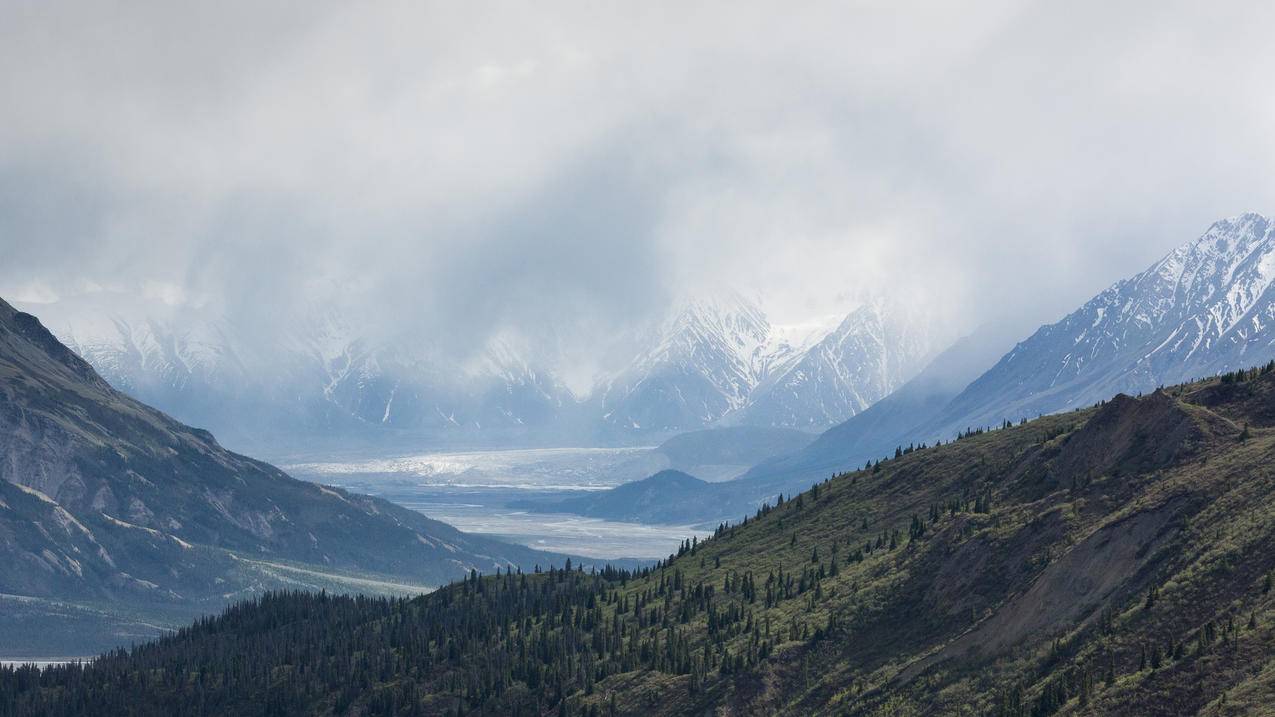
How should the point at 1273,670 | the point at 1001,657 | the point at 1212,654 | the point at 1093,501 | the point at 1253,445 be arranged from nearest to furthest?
the point at 1273,670 < the point at 1212,654 < the point at 1001,657 < the point at 1253,445 < the point at 1093,501

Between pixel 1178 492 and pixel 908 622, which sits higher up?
pixel 1178 492

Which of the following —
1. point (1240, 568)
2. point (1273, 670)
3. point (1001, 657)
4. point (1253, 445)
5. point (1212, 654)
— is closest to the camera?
point (1273, 670)

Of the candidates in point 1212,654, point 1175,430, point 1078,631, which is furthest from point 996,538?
point 1212,654

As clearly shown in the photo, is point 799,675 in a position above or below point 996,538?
below

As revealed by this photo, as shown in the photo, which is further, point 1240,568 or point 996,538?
point 996,538

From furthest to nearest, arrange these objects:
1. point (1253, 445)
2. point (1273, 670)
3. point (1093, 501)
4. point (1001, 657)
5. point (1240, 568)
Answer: point (1093, 501) < point (1253, 445) < point (1001, 657) < point (1240, 568) < point (1273, 670)

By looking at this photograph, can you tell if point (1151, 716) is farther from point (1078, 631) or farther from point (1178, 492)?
point (1178, 492)

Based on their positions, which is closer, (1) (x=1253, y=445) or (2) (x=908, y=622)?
(1) (x=1253, y=445)

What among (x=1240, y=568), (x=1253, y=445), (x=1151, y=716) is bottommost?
(x=1151, y=716)

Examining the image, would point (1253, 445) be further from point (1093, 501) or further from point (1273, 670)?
point (1273, 670)
